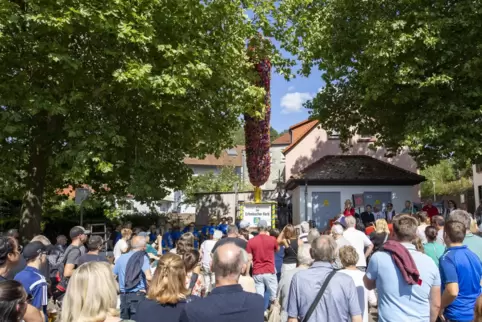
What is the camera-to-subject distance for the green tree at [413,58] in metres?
13.2

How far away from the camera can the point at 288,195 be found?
27.5m

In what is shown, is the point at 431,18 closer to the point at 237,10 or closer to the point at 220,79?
the point at 237,10

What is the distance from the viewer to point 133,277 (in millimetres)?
5707

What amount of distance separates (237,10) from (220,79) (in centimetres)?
233

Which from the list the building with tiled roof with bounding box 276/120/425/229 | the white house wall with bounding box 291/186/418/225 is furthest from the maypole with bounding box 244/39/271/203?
the white house wall with bounding box 291/186/418/225

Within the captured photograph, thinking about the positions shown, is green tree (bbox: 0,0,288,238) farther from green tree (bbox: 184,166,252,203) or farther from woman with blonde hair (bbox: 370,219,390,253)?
green tree (bbox: 184,166,252,203)

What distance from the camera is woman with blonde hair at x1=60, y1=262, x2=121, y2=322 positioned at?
264 cm

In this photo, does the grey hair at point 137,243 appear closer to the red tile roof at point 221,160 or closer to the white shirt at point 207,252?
the white shirt at point 207,252

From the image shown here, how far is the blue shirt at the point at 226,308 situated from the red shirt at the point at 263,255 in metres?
4.48

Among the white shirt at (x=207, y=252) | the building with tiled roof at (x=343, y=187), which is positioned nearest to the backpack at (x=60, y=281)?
the white shirt at (x=207, y=252)

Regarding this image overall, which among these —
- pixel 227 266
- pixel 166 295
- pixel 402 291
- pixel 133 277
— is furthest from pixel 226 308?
pixel 133 277

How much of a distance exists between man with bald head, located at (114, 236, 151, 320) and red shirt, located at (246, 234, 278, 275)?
2.28 meters

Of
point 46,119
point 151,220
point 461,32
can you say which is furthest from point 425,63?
point 151,220

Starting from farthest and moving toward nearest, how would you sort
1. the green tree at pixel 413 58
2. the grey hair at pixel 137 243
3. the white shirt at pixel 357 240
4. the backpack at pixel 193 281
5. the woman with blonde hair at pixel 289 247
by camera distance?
the green tree at pixel 413 58 < the woman with blonde hair at pixel 289 247 < the white shirt at pixel 357 240 < the grey hair at pixel 137 243 < the backpack at pixel 193 281
